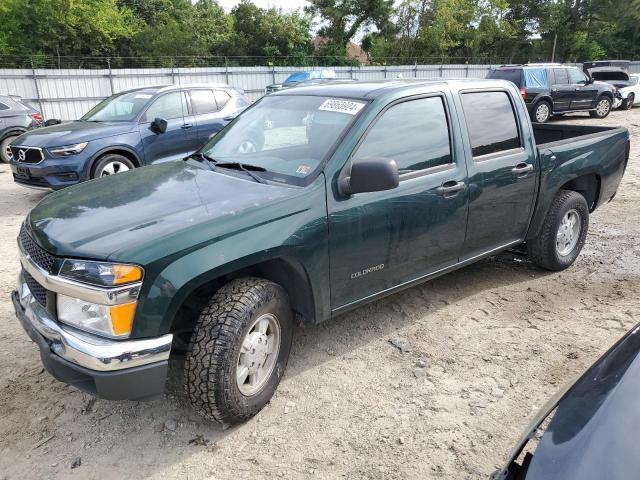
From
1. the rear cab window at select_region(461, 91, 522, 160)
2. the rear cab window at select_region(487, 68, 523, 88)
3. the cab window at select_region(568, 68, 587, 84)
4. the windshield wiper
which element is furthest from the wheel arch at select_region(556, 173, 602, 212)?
the cab window at select_region(568, 68, 587, 84)

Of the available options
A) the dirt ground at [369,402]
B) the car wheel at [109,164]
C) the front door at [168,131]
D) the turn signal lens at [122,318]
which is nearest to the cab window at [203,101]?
the front door at [168,131]

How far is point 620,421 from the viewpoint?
5.54 feet

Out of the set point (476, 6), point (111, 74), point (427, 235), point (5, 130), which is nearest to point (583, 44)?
point (476, 6)

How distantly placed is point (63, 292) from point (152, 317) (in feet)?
1.47

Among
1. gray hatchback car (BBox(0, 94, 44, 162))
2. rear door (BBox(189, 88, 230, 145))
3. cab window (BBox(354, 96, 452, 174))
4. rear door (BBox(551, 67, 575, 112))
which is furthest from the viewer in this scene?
rear door (BBox(551, 67, 575, 112))

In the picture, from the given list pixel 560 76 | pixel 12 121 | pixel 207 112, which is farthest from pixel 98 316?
pixel 560 76

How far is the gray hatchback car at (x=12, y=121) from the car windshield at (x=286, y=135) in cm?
977

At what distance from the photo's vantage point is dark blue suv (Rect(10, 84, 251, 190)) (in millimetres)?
7505

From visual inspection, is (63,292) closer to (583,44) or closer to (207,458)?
(207,458)

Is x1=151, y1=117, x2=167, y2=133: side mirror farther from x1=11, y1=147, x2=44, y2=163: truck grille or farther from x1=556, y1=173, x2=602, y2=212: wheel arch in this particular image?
x1=556, y1=173, x2=602, y2=212: wheel arch

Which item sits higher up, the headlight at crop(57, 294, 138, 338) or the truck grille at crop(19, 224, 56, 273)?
the truck grille at crop(19, 224, 56, 273)

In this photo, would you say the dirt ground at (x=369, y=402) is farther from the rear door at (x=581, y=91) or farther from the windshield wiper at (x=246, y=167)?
the rear door at (x=581, y=91)

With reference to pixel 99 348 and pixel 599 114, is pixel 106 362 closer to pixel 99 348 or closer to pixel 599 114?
pixel 99 348

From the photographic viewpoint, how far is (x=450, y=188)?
3.74 m
